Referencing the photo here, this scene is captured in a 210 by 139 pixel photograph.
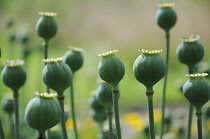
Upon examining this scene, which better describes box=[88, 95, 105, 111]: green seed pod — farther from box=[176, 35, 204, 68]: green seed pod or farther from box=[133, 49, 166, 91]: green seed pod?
box=[133, 49, 166, 91]: green seed pod

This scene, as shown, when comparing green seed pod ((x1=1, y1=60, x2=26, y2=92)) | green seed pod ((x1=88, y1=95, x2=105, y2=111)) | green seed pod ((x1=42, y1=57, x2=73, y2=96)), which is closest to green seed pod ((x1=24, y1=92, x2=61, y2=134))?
green seed pod ((x1=42, y1=57, x2=73, y2=96))

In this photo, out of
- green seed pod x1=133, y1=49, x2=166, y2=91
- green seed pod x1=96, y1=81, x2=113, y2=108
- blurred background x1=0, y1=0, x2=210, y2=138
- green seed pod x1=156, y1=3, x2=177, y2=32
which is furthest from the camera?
blurred background x1=0, y1=0, x2=210, y2=138

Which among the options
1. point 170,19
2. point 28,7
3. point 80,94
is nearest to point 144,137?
point 170,19

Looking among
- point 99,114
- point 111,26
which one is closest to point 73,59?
point 99,114

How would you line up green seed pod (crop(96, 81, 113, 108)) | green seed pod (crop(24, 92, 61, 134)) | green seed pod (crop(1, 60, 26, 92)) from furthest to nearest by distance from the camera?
green seed pod (crop(96, 81, 113, 108)) < green seed pod (crop(1, 60, 26, 92)) < green seed pod (crop(24, 92, 61, 134))

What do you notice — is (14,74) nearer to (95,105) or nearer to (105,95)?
(105,95)

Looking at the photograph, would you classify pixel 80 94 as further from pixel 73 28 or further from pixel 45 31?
pixel 45 31
